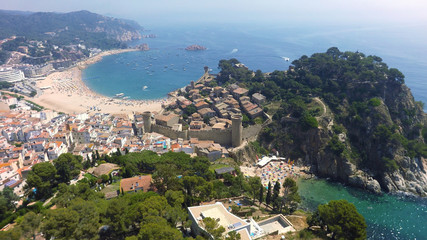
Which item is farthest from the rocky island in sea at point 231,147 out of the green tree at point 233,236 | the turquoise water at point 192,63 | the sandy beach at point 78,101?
the turquoise water at point 192,63

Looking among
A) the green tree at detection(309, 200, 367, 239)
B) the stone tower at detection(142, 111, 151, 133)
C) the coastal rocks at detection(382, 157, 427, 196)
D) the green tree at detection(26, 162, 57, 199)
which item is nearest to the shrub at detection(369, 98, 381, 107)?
the coastal rocks at detection(382, 157, 427, 196)

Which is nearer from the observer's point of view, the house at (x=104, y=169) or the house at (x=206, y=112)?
the house at (x=104, y=169)

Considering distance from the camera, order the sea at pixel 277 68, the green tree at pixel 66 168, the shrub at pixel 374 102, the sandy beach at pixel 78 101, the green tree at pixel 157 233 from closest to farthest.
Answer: the green tree at pixel 157 233 < the green tree at pixel 66 168 < the sea at pixel 277 68 < the shrub at pixel 374 102 < the sandy beach at pixel 78 101

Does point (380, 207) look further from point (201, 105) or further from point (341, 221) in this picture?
point (201, 105)

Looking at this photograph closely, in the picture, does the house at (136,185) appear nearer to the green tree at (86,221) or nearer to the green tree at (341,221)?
the green tree at (86,221)

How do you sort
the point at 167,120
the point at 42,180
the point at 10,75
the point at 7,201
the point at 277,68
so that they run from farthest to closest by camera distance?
the point at 277,68
the point at 10,75
the point at 167,120
the point at 42,180
the point at 7,201

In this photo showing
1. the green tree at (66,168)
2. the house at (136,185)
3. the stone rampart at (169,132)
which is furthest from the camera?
the stone rampart at (169,132)

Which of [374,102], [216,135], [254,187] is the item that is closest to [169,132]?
[216,135]
